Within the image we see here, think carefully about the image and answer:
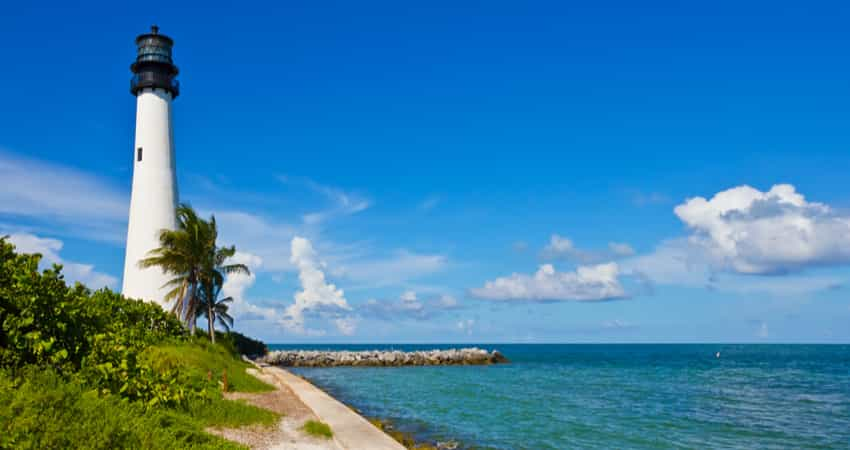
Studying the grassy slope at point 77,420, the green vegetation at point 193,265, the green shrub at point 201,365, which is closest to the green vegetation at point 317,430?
the grassy slope at point 77,420

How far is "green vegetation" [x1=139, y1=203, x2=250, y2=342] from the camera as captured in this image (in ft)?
95.8

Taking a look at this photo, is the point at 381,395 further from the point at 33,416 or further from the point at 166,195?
the point at 33,416

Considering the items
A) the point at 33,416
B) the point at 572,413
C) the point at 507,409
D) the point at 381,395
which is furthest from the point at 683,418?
the point at 33,416

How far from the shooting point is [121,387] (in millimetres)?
8727

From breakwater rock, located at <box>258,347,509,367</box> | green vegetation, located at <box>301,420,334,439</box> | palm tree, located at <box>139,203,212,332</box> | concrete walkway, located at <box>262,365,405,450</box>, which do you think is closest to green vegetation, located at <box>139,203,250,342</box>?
palm tree, located at <box>139,203,212,332</box>

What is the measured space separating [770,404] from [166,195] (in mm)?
30977

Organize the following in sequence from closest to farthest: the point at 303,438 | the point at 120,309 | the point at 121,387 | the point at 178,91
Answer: the point at 121,387 < the point at 303,438 < the point at 120,309 < the point at 178,91

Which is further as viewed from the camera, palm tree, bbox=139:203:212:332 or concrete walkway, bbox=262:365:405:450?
palm tree, bbox=139:203:212:332

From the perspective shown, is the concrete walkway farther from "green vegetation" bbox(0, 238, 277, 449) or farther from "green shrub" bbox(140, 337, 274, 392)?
"green vegetation" bbox(0, 238, 277, 449)

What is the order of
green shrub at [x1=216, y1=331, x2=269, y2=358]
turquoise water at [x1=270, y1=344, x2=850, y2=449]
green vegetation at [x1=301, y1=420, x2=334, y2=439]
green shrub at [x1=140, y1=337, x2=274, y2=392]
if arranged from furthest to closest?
green shrub at [x1=216, y1=331, x2=269, y2=358] → turquoise water at [x1=270, y1=344, x2=850, y2=449] → green shrub at [x1=140, y1=337, x2=274, y2=392] → green vegetation at [x1=301, y1=420, x2=334, y2=439]

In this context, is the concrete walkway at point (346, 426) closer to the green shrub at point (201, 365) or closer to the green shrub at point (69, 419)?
the green shrub at point (201, 365)

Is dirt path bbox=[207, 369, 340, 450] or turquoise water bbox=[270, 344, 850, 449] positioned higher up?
dirt path bbox=[207, 369, 340, 450]

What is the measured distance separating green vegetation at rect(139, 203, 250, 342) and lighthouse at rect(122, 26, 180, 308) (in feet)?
2.21

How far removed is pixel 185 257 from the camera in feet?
95.8
